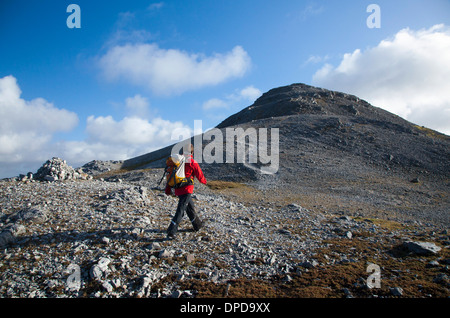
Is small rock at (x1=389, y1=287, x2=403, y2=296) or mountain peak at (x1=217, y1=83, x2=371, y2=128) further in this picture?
mountain peak at (x1=217, y1=83, x2=371, y2=128)

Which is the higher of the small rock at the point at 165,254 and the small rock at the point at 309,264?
the small rock at the point at 165,254

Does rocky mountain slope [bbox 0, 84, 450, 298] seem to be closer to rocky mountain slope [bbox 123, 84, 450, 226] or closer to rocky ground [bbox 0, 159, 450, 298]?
rocky ground [bbox 0, 159, 450, 298]

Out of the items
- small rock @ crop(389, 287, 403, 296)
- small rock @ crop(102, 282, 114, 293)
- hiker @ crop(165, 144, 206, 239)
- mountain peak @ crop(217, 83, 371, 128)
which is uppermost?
mountain peak @ crop(217, 83, 371, 128)

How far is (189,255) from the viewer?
7512 millimetres

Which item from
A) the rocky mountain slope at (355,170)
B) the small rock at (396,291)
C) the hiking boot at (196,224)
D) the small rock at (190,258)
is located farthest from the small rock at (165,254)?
the rocky mountain slope at (355,170)

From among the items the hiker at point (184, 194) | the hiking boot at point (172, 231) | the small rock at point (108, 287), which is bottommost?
the small rock at point (108, 287)

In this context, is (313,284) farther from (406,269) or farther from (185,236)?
(185,236)

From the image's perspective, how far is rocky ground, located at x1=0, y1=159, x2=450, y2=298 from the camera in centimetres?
612

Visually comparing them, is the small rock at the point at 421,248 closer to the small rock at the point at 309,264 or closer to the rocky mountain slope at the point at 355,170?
the small rock at the point at 309,264

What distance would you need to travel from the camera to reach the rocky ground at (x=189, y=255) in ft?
20.1

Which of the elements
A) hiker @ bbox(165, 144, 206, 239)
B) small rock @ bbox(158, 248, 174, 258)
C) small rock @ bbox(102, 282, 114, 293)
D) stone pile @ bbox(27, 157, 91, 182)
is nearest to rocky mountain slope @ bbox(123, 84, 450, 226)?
hiker @ bbox(165, 144, 206, 239)

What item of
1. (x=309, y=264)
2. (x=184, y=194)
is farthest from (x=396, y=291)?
(x=184, y=194)

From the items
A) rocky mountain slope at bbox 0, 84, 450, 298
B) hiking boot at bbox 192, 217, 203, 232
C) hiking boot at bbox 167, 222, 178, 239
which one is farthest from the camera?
hiking boot at bbox 192, 217, 203, 232
